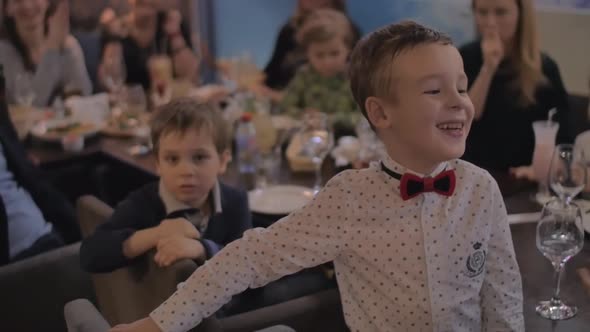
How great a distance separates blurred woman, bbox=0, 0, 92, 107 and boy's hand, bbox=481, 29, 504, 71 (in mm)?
1876

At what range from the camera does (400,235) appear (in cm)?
131

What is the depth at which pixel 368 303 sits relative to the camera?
53.2 inches

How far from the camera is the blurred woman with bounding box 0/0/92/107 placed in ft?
11.6

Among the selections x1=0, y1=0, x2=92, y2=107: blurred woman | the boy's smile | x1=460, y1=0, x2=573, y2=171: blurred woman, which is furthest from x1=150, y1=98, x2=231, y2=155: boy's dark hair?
x1=0, y1=0, x2=92, y2=107: blurred woman

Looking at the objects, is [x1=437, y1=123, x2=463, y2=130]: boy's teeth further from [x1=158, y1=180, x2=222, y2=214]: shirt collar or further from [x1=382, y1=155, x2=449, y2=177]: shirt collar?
[x1=158, y1=180, x2=222, y2=214]: shirt collar

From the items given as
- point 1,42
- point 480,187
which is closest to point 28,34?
point 1,42

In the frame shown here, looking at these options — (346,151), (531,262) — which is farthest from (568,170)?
(346,151)

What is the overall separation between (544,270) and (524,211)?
0.36m

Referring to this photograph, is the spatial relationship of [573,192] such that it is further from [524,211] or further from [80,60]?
[80,60]

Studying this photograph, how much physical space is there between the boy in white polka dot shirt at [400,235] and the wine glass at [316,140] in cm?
88

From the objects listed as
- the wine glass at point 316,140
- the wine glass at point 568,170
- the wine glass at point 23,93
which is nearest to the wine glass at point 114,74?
the wine glass at point 23,93

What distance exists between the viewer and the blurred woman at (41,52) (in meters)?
3.54

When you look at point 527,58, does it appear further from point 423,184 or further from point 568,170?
point 423,184

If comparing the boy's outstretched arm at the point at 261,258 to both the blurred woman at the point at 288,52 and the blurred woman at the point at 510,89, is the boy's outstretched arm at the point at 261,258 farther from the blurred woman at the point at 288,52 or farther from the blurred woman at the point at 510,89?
the blurred woman at the point at 288,52
